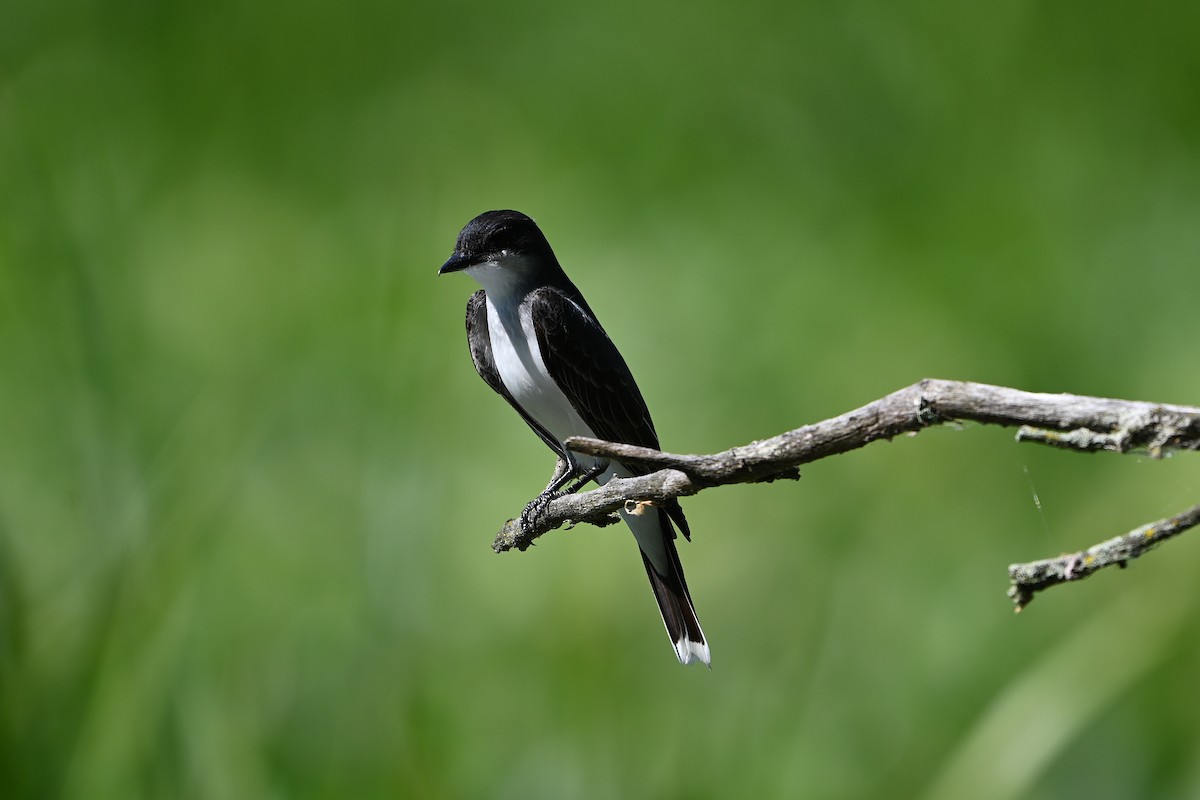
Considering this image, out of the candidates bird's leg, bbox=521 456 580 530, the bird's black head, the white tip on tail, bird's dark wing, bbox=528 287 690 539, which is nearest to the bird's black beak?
the bird's black head

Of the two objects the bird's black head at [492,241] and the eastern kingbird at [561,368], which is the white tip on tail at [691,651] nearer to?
the eastern kingbird at [561,368]

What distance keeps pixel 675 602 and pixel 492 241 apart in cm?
87

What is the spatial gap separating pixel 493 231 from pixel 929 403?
148 cm

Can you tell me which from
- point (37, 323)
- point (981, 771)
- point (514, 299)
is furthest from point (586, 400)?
point (37, 323)

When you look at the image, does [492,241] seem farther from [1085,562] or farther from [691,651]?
[1085,562]

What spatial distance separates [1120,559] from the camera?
3.30 feet

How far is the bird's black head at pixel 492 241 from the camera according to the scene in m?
2.36

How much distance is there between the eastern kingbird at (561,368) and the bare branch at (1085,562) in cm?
135

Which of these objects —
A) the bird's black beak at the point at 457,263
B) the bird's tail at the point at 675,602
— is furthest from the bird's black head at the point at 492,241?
the bird's tail at the point at 675,602

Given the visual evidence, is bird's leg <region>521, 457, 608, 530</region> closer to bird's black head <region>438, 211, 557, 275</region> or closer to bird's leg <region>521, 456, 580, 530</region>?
bird's leg <region>521, 456, 580, 530</region>

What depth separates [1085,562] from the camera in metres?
0.99

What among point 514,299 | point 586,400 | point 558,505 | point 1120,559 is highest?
point 514,299

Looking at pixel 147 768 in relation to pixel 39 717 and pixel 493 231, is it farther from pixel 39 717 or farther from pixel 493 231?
pixel 493 231

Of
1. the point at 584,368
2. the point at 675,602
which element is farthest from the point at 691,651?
the point at 584,368
